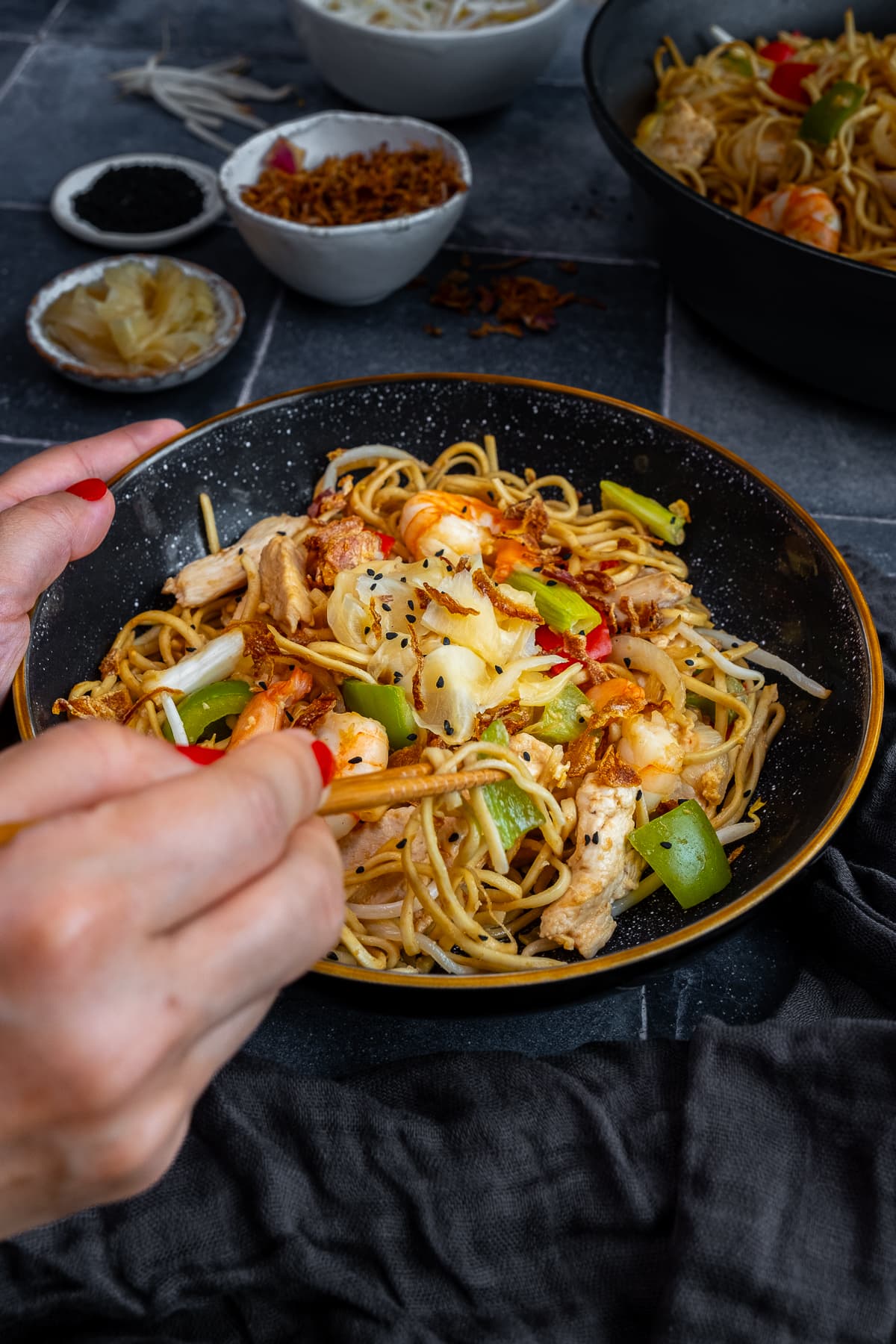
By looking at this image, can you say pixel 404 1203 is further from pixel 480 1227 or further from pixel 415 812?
pixel 415 812

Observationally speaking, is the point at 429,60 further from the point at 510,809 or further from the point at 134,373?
the point at 510,809

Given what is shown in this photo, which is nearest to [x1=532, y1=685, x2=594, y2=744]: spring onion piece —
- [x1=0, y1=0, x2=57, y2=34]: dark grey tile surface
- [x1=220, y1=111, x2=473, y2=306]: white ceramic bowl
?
[x1=220, y1=111, x2=473, y2=306]: white ceramic bowl

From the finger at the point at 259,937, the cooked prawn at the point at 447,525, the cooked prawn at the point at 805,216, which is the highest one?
the finger at the point at 259,937

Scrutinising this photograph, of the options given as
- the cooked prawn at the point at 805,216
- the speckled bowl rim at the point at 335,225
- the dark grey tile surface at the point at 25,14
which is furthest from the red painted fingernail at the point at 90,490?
the dark grey tile surface at the point at 25,14

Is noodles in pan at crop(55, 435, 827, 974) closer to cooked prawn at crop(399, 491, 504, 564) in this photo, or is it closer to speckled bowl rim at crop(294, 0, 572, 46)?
cooked prawn at crop(399, 491, 504, 564)

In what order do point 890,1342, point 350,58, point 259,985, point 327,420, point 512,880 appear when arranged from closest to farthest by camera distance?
point 259,985
point 890,1342
point 512,880
point 327,420
point 350,58

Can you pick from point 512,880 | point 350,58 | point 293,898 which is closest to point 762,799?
point 512,880

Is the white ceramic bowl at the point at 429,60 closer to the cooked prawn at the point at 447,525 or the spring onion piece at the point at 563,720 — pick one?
the cooked prawn at the point at 447,525

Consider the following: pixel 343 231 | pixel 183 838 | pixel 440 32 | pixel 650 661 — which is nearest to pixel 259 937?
pixel 183 838
